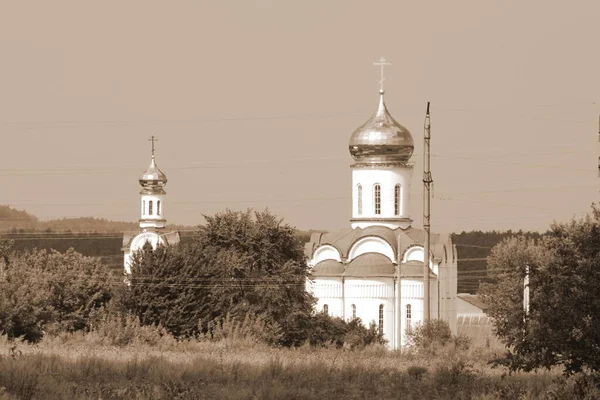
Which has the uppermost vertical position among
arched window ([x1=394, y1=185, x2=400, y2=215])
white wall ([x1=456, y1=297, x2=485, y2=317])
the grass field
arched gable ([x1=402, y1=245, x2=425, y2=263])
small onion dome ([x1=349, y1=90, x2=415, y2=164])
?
small onion dome ([x1=349, y1=90, x2=415, y2=164])

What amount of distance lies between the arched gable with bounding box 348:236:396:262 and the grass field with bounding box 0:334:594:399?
128 feet

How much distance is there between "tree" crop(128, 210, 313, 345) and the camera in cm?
4372

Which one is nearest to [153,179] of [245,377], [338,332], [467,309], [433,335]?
[467,309]

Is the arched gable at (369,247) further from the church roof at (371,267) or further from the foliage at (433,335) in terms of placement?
the foliage at (433,335)

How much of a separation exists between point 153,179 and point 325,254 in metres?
22.8

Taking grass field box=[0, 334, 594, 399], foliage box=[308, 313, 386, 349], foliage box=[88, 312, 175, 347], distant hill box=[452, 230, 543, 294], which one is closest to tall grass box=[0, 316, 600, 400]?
grass field box=[0, 334, 594, 399]

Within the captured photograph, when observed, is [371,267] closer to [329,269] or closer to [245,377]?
[329,269]

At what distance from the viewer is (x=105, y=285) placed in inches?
2153

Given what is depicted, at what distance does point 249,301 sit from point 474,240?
78.9 meters

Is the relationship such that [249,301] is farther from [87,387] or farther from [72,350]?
[87,387]

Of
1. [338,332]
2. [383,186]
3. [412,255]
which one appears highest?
[383,186]

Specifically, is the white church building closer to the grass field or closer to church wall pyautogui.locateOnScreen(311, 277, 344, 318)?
church wall pyautogui.locateOnScreen(311, 277, 344, 318)

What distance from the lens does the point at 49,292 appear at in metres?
47.5

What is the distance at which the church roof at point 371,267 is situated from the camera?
205ft
